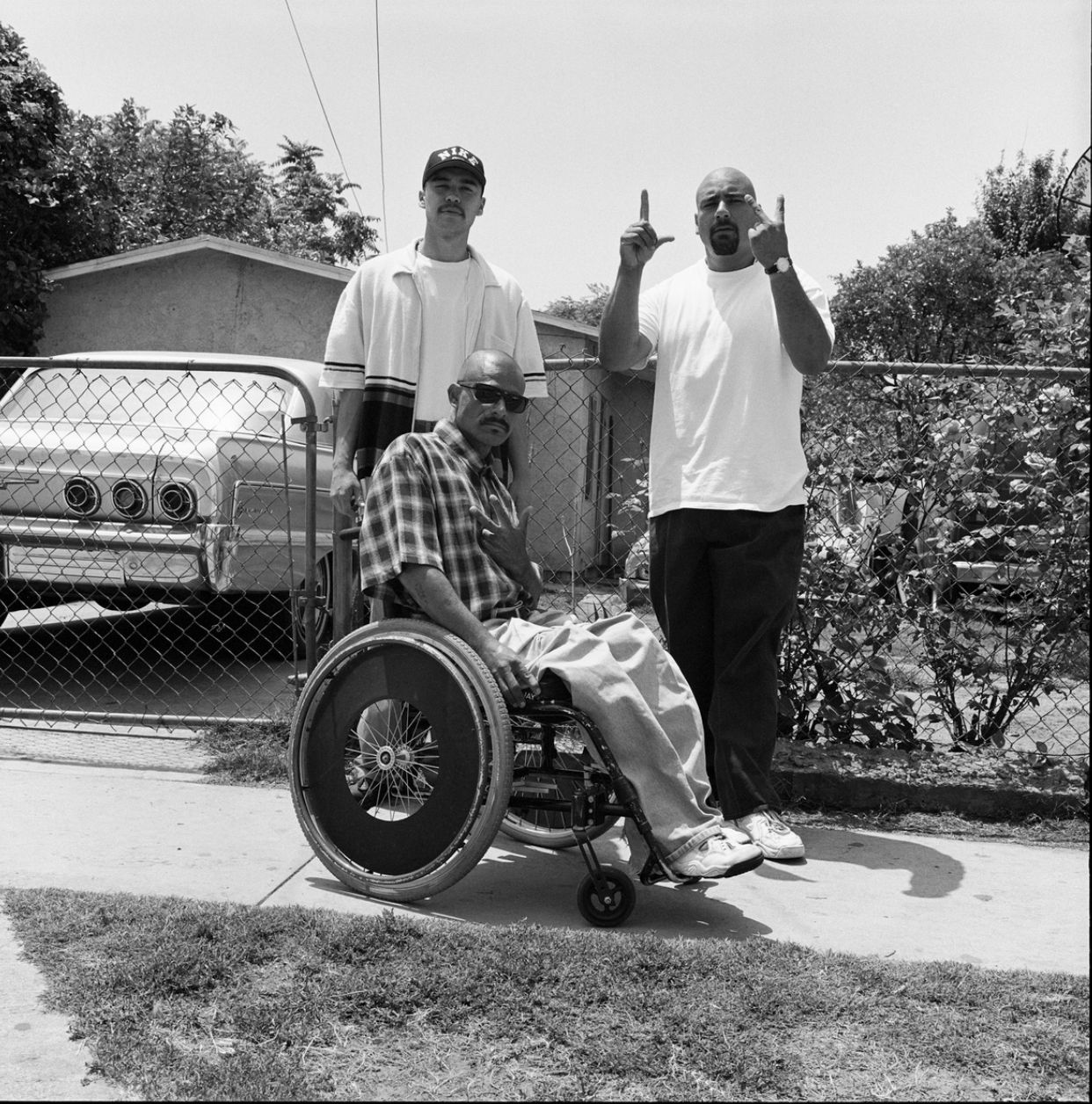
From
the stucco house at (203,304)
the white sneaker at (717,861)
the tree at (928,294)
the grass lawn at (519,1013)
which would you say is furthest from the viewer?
the tree at (928,294)

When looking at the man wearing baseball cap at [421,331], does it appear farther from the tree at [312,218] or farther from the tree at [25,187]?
the tree at [312,218]

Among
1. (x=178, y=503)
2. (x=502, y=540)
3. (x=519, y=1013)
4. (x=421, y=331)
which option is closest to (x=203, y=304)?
(x=178, y=503)

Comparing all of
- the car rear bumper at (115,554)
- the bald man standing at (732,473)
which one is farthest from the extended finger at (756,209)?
the car rear bumper at (115,554)

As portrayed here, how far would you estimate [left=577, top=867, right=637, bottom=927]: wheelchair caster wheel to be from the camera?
10.8 ft

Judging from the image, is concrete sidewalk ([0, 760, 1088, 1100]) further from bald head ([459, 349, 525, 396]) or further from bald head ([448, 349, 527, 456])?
bald head ([459, 349, 525, 396])

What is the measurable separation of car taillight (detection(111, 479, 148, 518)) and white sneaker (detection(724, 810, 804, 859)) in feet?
11.6

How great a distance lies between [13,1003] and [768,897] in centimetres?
200

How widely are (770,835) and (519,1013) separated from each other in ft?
4.85

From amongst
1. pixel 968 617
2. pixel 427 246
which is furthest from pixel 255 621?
pixel 968 617

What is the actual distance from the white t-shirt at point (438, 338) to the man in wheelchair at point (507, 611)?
1.63 ft

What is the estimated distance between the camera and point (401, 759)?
343 cm

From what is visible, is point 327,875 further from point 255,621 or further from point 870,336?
point 870,336

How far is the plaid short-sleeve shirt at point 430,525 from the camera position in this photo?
345 centimetres

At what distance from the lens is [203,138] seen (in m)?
31.8
